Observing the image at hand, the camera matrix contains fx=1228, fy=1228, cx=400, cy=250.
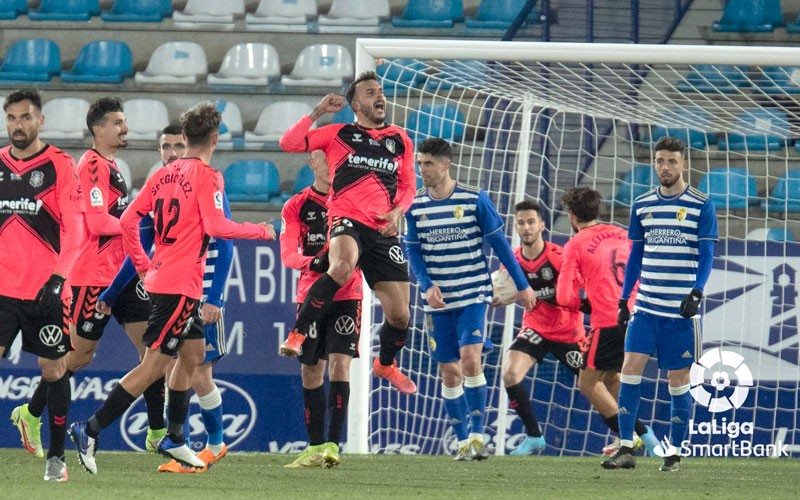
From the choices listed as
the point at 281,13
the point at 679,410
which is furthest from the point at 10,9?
the point at 679,410

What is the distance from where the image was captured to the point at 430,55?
8.06 meters

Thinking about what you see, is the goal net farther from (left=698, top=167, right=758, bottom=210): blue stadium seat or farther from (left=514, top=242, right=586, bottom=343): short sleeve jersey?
(left=698, top=167, right=758, bottom=210): blue stadium seat

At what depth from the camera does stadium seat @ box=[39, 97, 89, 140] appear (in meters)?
12.7

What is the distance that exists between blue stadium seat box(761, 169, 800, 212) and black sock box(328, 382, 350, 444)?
5.72m

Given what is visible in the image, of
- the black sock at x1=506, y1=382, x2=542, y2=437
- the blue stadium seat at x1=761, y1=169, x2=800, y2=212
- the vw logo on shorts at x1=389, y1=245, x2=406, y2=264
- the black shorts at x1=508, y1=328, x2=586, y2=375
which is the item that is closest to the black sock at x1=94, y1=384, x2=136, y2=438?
the vw logo on shorts at x1=389, y1=245, x2=406, y2=264

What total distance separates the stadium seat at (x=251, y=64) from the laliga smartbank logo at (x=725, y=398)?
6.12 meters

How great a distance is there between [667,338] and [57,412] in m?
3.36

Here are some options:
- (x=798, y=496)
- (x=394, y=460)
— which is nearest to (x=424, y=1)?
(x=394, y=460)

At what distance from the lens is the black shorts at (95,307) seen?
7.18 metres

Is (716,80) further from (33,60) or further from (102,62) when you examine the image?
(33,60)

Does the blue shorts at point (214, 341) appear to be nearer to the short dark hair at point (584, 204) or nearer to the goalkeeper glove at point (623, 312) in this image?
the goalkeeper glove at point (623, 312)

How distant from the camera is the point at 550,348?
8578mm

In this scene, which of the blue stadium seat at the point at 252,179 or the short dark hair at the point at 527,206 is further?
the blue stadium seat at the point at 252,179

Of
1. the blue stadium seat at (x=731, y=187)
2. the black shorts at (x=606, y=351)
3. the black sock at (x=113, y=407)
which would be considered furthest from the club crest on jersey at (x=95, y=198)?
the blue stadium seat at (x=731, y=187)
